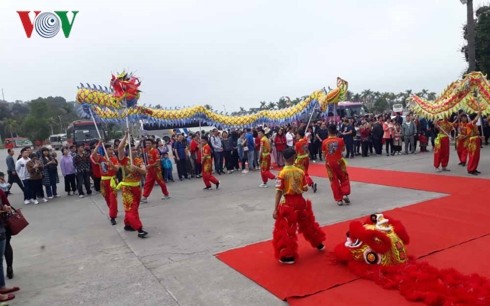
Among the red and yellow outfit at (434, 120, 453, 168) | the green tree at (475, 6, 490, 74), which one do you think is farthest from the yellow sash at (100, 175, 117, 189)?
the green tree at (475, 6, 490, 74)

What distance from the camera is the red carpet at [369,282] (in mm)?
3541

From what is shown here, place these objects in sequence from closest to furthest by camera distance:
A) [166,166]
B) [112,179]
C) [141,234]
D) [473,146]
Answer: [141,234], [112,179], [473,146], [166,166]

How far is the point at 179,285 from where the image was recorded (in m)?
4.08

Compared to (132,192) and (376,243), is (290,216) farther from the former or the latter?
(132,192)

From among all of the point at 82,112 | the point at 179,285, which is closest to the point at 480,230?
the point at 179,285

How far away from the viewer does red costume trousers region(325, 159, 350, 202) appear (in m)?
6.87

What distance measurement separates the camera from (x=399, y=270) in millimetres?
3795

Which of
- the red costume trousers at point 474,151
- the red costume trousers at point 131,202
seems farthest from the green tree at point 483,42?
the red costume trousers at point 131,202

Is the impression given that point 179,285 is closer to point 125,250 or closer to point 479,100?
point 125,250

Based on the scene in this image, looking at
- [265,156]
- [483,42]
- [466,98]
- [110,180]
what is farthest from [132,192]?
[483,42]

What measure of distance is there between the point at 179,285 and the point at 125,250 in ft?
5.61

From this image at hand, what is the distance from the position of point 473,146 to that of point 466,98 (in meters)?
1.80

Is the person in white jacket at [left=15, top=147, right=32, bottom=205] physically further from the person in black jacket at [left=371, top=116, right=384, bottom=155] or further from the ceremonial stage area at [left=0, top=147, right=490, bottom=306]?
the person in black jacket at [left=371, top=116, right=384, bottom=155]

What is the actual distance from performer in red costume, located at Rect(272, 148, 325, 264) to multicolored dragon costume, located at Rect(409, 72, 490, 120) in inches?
280
